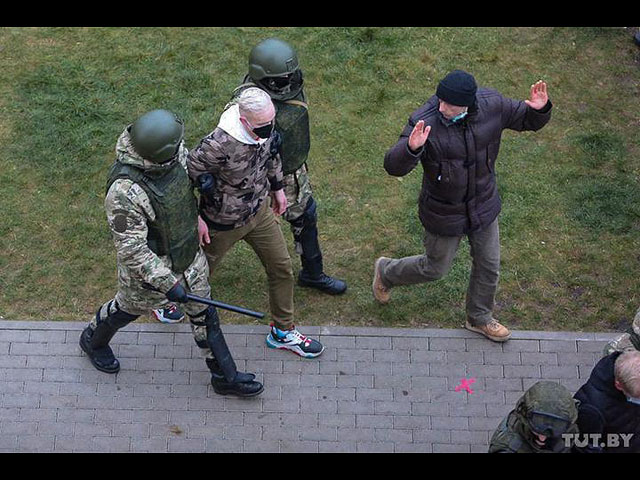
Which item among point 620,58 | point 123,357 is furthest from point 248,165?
point 620,58

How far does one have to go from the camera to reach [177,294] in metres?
5.79

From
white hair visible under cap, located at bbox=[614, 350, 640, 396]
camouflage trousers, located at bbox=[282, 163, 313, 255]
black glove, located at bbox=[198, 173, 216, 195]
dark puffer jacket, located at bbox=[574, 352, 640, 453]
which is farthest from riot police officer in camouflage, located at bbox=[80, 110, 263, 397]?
white hair visible under cap, located at bbox=[614, 350, 640, 396]

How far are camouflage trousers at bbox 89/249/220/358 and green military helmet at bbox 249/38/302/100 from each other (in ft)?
3.82

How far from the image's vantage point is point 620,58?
961 centimetres

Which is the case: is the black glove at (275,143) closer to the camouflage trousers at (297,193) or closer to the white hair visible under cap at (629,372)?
the camouflage trousers at (297,193)

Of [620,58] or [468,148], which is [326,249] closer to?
[468,148]

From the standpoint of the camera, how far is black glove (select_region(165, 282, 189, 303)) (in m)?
5.78

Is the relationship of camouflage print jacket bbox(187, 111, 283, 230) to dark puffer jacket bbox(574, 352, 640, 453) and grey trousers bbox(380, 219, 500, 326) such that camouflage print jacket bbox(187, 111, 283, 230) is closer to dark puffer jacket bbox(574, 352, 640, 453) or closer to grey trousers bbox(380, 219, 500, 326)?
grey trousers bbox(380, 219, 500, 326)

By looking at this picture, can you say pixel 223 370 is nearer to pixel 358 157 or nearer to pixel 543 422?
pixel 543 422

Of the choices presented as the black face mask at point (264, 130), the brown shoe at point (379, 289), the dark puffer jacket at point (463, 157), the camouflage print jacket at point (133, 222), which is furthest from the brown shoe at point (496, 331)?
the camouflage print jacket at point (133, 222)

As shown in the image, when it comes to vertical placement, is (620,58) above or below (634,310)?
above

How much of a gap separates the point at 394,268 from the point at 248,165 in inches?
59.5

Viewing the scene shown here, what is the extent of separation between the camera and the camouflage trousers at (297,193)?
6.76m

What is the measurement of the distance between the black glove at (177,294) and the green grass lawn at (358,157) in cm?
155
